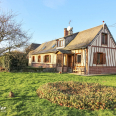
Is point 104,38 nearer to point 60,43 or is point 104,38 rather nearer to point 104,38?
point 104,38

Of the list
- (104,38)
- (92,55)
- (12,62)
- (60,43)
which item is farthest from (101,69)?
(12,62)

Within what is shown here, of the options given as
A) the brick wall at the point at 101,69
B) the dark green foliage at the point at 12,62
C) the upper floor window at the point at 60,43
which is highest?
the upper floor window at the point at 60,43

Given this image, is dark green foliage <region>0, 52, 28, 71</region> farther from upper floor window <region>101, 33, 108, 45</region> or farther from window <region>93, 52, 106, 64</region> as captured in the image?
upper floor window <region>101, 33, 108, 45</region>

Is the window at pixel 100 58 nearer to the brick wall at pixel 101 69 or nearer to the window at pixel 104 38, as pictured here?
the brick wall at pixel 101 69

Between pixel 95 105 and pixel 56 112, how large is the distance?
4.41 feet

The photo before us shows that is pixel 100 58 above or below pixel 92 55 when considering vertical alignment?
below

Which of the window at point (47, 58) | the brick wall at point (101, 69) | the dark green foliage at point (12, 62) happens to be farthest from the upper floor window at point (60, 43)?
the dark green foliage at point (12, 62)

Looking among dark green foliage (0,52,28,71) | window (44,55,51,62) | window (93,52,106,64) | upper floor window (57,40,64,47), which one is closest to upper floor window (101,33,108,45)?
window (93,52,106,64)

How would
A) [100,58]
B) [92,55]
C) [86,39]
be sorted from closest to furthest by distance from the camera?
[92,55] < [100,58] < [86,39]

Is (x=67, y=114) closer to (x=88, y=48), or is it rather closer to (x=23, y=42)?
(x=23, y=42)

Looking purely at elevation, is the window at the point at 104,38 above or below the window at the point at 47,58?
above

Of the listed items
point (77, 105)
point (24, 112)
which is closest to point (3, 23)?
point (24, 112)

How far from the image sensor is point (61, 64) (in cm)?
1658

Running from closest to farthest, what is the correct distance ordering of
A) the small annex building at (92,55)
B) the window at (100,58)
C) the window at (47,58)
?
the small annex building at (92,55), the window at (100,58), the window at (47,58)
